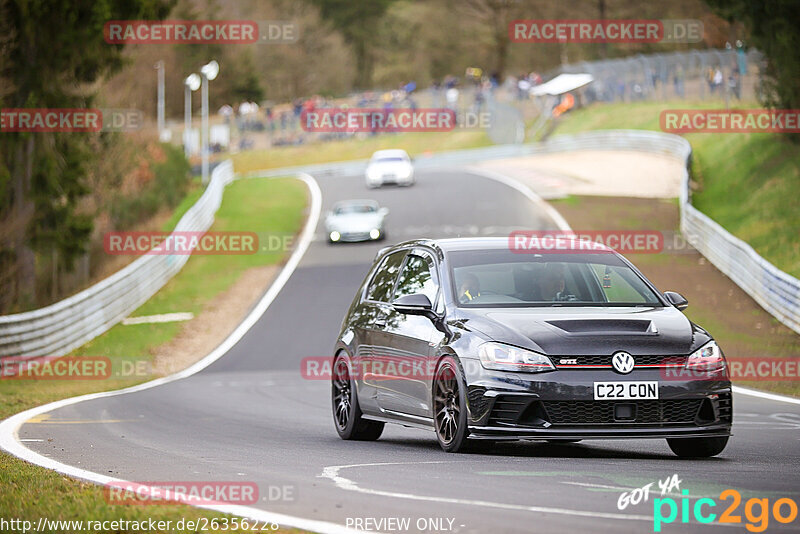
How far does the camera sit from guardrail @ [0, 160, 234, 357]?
992 inches

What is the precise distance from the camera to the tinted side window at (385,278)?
38.4 ft

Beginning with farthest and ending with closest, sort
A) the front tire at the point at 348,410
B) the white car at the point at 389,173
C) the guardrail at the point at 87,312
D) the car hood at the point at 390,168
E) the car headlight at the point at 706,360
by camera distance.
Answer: the car hood at the point at 390,168, the white car at the point at 389,173, the guardrail at the point at 87,312, the front tire at the point at 348,410, the car headlight at the point at 706,360

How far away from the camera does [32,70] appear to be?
34.8 m

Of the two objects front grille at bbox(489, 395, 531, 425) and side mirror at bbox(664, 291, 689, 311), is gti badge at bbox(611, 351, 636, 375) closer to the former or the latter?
front grille at bbox(489, 395, 531, 425)

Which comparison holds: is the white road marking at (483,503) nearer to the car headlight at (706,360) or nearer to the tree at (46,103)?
the car headlight at (706,360)

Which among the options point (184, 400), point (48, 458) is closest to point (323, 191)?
point (184, 400)

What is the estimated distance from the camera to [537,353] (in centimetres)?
938

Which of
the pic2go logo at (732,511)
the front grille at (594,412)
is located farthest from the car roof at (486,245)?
the pic2go logo at (732,511)

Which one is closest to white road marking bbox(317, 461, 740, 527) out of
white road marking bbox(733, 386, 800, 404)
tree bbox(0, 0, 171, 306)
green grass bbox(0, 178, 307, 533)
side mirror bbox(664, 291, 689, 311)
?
green grass bbox(0, 178, 307, 533)

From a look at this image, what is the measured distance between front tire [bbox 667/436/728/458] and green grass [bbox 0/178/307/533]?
14.0 feet

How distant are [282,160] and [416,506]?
80989mm

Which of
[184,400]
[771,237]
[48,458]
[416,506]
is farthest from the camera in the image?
[771,237]

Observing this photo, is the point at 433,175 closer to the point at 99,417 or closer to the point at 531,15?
the point at 531,15

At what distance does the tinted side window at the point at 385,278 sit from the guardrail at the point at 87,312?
1375cm
